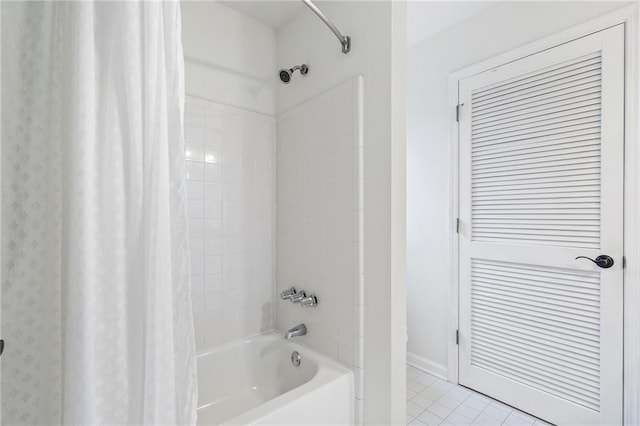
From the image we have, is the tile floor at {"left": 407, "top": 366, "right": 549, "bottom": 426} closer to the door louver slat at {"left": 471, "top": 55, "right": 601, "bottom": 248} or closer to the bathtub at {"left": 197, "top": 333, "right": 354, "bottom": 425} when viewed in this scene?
the bathtub at {"left": 197, "top": 333, "right": 354, "bottom": 425}

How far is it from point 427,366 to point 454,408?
0.46m

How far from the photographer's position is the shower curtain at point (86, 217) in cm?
47

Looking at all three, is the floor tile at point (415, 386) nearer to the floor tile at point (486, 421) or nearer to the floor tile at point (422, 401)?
the floor tile at point (422, 401)

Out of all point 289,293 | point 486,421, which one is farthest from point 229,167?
point 486,421

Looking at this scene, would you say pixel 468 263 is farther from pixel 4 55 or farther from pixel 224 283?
pixel 4 55

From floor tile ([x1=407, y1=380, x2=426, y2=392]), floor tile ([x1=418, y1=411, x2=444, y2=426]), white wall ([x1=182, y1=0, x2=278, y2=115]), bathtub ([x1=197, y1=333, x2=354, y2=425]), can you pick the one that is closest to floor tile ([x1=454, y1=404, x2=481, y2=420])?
floor tile ([x1=418, y1=411, x2=444, y2=426])

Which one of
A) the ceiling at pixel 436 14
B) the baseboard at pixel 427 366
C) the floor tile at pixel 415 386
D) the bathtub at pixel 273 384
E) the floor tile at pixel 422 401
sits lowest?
the floor tile at pixel 415 386

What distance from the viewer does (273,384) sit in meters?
1.71

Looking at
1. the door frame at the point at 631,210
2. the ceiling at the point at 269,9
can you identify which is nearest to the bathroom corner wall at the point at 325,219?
the ceiling at the point at 269,9

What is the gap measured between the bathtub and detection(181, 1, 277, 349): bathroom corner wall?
120 mm

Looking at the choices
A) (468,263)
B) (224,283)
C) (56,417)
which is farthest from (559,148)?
(56,417)

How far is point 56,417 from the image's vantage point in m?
0.52

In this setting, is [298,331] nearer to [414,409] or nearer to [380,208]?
[380,208]

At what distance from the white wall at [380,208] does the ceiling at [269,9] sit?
1.53 feet
